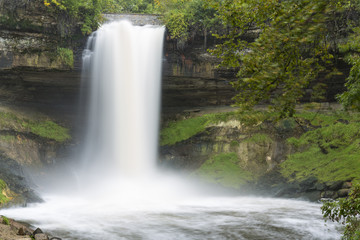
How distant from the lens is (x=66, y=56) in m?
20.0

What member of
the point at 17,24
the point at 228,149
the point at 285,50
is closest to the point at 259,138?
the point at 228,149

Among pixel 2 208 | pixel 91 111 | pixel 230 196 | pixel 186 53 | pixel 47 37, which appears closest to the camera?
pixel 2 208

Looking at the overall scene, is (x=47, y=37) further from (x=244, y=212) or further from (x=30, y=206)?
(x=244, y=212)

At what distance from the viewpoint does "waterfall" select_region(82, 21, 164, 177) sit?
826 inches

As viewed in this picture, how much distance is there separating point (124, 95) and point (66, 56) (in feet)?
13.6

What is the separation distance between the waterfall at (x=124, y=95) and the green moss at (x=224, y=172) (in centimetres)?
354

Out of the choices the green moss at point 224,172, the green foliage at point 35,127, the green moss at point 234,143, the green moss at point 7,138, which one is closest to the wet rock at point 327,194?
the green moss at point 224,172

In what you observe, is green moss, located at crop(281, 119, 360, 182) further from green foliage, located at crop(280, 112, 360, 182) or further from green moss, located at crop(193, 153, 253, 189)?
green moss, located at crop(193, 153, 253, 189)

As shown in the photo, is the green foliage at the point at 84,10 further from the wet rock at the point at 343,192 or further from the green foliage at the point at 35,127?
the wet rock at the point at 343,192

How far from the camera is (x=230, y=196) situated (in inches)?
697

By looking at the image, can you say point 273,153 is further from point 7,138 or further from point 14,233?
point 14,233

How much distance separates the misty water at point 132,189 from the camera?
10.5 m

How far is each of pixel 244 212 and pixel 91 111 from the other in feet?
44.2

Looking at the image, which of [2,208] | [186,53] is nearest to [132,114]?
[186,53]
